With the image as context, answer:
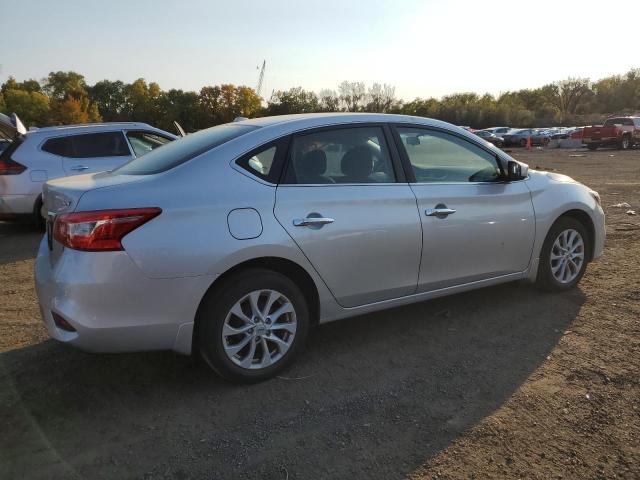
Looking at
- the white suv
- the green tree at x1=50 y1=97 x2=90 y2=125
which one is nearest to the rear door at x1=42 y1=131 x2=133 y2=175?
the white suv

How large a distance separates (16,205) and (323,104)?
326 feet

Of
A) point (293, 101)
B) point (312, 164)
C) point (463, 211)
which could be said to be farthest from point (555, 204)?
point (293, 101)

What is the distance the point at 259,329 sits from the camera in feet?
11.0

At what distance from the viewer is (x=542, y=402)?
3.12 metres

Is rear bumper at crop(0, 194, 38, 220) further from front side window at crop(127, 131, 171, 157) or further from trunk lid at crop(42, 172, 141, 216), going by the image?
trunk lid at crop(42, 172, 141, 216)

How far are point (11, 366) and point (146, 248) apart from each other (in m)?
1.57

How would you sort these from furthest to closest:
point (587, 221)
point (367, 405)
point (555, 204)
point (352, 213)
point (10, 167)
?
point (10, 167), point (587, 221), point (555, 204), point (352, 213), point (367, 405)

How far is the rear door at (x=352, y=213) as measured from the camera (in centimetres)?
346

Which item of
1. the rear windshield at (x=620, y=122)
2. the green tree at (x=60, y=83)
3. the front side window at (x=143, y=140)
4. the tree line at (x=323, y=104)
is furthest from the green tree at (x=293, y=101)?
the front side window at (x=143, y=140)

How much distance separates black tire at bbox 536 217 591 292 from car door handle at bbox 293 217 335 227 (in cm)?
224

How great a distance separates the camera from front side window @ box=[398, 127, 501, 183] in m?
4.08

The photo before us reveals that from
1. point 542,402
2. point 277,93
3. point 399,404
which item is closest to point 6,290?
point 399,404

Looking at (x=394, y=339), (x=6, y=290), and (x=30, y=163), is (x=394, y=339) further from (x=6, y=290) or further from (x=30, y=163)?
(x=30, y=163)

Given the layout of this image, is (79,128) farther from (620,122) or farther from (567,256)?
(620,122)
